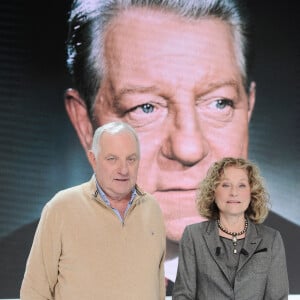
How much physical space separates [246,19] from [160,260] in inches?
103

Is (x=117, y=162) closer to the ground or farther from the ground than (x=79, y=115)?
closer to the ground

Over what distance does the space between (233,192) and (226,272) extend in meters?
0.28

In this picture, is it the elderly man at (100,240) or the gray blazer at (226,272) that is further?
the gray blazer at (226,272)

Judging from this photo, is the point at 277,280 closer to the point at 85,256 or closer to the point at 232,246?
the point at 232,246

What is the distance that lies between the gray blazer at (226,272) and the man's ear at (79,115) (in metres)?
2.08

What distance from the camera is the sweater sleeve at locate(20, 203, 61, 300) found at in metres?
1.86

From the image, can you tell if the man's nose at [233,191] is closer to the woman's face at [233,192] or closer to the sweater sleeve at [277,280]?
the woman's face at [233,192]

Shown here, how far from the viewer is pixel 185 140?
13.3 feet

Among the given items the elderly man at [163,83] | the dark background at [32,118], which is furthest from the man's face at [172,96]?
the dark background at [32,118]

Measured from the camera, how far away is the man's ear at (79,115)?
403cm

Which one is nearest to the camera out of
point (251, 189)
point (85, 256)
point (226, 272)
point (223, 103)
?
point (85, 256)

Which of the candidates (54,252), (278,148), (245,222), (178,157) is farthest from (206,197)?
(278,148)

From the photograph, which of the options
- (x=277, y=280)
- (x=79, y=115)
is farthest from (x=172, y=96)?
(x=277, y=280)

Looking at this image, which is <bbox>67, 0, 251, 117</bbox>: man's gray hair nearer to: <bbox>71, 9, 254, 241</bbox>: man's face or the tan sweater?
<bbox>71, 9, 254, 241</bbox>: man's face
